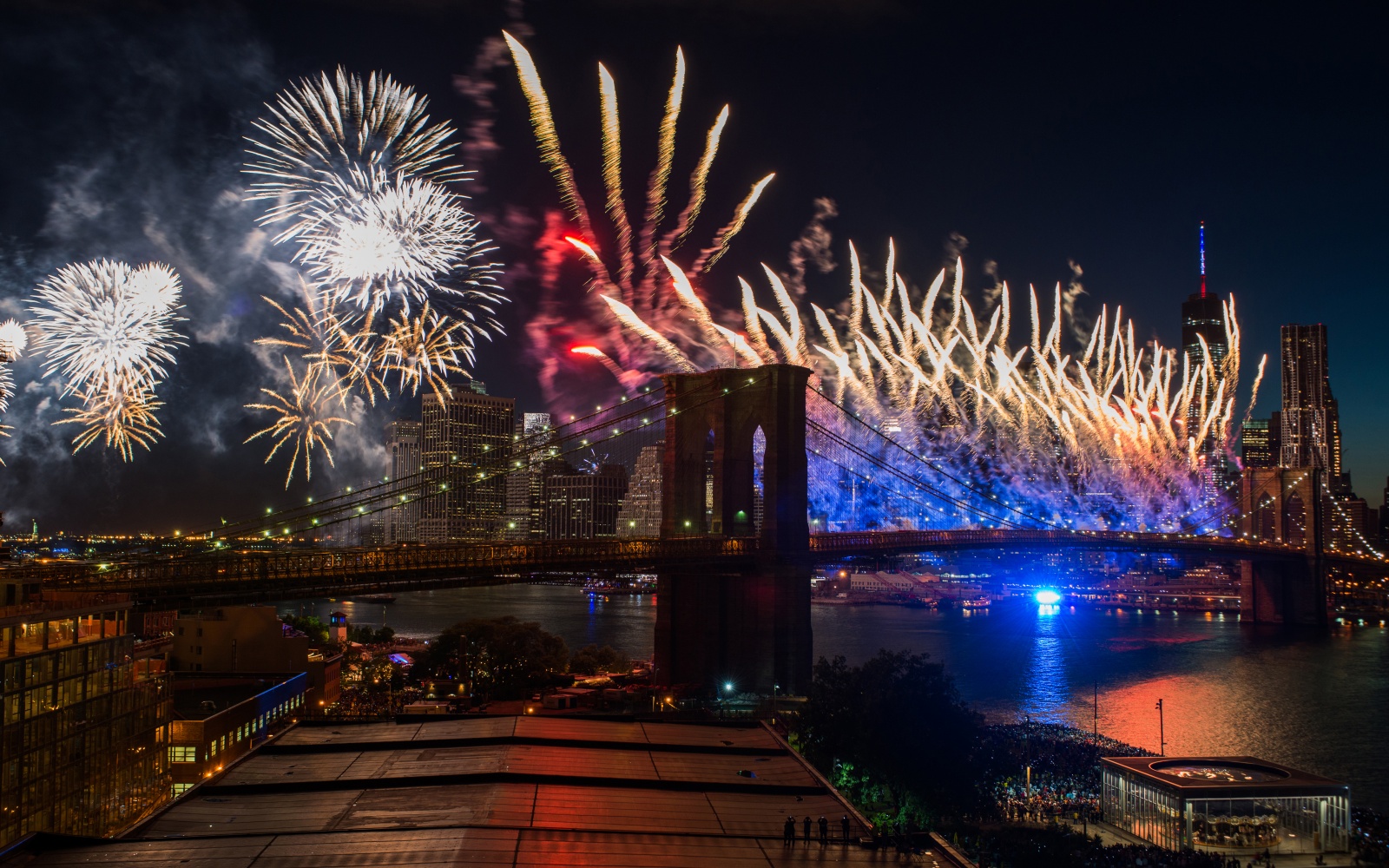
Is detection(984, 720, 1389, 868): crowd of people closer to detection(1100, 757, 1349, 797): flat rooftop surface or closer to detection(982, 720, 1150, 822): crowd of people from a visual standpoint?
detection(982, 720, 1150, 822): crowd of people

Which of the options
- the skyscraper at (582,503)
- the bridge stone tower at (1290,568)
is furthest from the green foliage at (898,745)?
the skyscraper at (582,503)

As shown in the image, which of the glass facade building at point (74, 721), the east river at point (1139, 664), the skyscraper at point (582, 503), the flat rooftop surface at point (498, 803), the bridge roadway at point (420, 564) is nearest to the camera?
the flat rooftop surface at point (498, 803)

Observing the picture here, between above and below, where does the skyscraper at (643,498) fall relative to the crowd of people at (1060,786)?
above

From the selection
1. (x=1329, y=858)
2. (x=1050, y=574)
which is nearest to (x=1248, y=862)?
(x=1329, y=858)

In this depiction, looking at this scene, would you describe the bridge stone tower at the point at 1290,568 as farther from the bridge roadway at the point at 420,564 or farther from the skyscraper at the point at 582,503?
the skyscraper at the point at 582,503

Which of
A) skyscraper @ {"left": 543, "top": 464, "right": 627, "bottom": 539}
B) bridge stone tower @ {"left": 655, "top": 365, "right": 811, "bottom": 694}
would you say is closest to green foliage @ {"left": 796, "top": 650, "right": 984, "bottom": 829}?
bridge stone tower @ {"left": 655, "top": 365, "right": 811, "bottom": 694}
